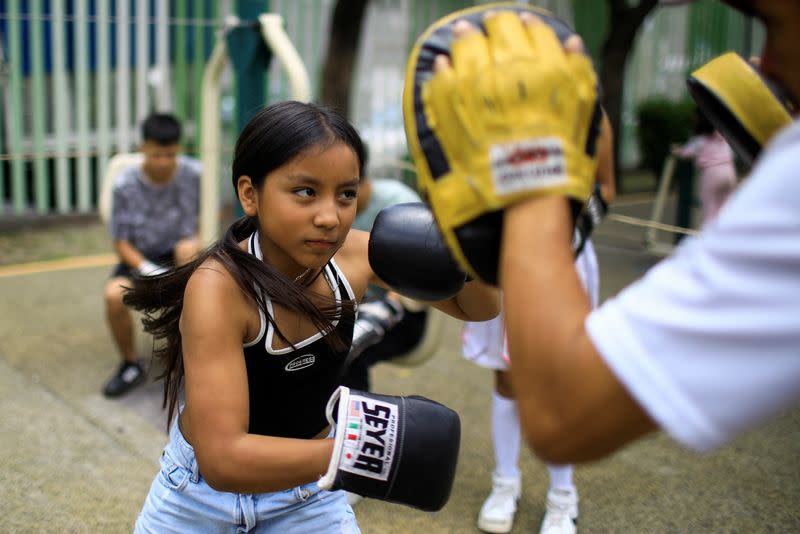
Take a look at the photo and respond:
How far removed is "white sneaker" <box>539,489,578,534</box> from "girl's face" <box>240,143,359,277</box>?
171 cm

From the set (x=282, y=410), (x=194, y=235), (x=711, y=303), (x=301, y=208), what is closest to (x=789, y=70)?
(x=711, y=303)

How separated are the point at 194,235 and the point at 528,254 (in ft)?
12.9

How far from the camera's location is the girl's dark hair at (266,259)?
1786mm

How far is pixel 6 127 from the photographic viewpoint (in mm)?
7371

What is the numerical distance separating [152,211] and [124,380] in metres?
0.90

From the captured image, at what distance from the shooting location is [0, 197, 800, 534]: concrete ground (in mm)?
3191

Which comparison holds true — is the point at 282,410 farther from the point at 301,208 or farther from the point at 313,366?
the point at 301,208

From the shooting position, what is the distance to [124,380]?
4277 millimetres

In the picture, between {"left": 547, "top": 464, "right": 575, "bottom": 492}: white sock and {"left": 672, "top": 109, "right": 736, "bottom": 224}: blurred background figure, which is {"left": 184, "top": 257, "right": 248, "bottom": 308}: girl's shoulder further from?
{"left": 672, "top": 109, "right": 736, "bottom": 224}: blurred background figure

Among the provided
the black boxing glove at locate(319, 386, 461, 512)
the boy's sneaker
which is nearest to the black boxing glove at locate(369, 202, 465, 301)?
the black boxing glove at locate(319, 386, 461, 512)

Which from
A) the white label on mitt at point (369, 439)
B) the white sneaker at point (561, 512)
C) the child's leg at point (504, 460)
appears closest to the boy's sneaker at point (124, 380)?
the child's leg at point (504, 460)

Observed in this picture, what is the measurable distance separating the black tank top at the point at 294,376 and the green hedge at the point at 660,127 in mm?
10824

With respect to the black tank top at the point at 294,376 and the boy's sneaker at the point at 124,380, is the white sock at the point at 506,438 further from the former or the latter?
the boy's sneaker at the point at 124,380

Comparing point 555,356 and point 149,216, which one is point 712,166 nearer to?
point 149,216
